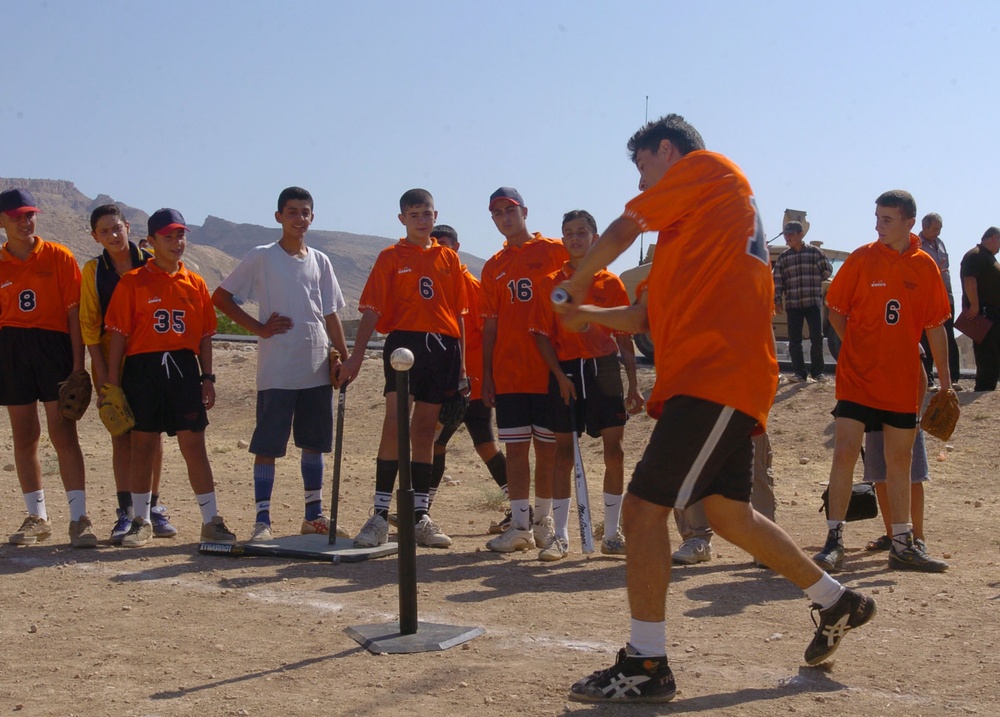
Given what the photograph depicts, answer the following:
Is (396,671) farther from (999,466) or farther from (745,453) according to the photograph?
(999,466)

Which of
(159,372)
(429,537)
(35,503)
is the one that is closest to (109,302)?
(159,372)

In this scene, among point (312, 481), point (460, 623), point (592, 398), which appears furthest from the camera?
point (312, 481)

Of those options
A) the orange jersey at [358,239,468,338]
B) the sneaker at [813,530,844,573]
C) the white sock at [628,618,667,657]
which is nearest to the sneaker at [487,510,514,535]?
the orange jersey at [358,239,468,338]

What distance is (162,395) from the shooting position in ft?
24.5

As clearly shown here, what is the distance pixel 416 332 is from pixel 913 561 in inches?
128

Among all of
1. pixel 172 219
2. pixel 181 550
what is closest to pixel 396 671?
pixel 181 550

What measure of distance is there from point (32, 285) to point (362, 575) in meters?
2.97

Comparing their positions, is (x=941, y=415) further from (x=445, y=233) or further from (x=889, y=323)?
(x=445, y=233)

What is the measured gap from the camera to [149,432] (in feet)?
24.5

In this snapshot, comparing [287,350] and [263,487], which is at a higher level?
[287,350]

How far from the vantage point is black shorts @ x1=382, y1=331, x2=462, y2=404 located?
7.45 metres

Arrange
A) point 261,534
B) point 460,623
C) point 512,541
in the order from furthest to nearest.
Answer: point 261,534 → point 512,541 → point 460,623

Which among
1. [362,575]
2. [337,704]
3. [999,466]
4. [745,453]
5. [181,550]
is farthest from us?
[999,466]

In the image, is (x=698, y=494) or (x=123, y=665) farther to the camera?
(x=123, y=665)
